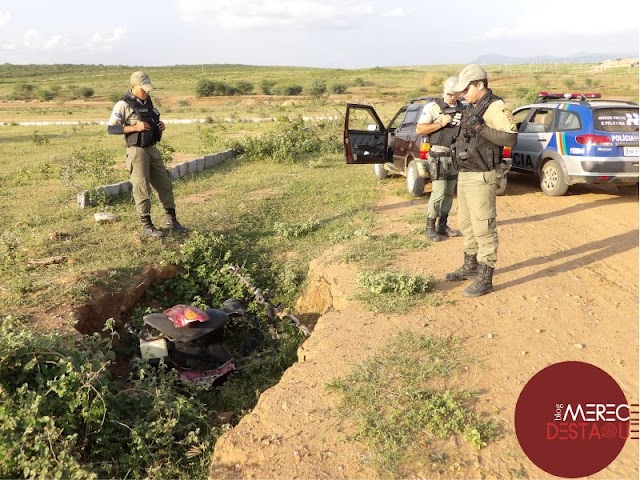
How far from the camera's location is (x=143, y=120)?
5.69 meters

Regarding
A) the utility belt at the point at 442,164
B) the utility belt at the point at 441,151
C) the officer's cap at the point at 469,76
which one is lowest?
the utility belt at the point at 442,164

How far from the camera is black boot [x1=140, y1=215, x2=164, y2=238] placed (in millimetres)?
6066

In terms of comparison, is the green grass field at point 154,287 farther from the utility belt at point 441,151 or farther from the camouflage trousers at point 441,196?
the utility belt at point 441,151

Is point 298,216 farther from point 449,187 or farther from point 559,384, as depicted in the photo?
point 559,384

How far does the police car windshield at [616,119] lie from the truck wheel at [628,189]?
4.07 ft

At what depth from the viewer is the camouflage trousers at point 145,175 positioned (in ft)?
19.1

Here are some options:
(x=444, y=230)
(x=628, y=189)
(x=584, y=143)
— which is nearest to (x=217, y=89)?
(x=628, y=189)

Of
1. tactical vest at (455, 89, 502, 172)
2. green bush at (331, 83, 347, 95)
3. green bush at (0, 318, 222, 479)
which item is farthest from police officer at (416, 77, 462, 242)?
green bush at (331, 83, 347, 95)

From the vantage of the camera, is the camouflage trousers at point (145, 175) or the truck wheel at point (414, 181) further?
the truck wheel at point (414, 181)

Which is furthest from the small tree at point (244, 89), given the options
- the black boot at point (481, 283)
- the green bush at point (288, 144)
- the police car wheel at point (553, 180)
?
the black boot at point (481, 283)

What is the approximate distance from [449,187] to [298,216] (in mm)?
2559

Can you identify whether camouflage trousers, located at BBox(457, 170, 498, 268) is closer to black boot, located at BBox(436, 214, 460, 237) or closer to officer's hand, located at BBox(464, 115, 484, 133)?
officer's hand, located at BBox(464, 115, 484, 133)

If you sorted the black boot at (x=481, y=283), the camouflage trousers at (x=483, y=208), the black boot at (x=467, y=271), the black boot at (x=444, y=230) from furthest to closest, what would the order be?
the black boot at (x=444, y=230)
the black boot at (x=467, y=271)
the black boot at (x=481, y=283)
the camouflage trousers at (x=483, y=208)

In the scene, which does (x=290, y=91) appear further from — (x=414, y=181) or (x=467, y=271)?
(x=467, y=271)
